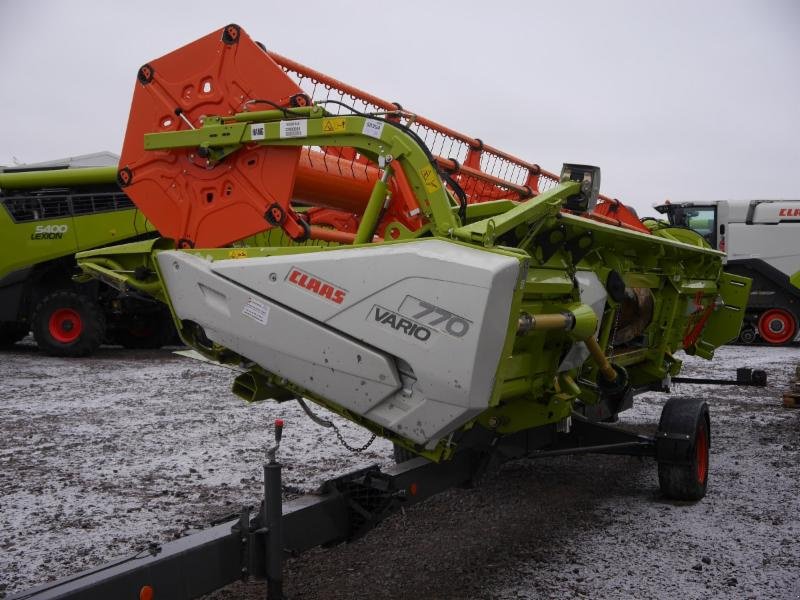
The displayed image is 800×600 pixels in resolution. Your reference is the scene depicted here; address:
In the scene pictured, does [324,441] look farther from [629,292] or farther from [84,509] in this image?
[629,292]

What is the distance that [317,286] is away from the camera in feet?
10.1

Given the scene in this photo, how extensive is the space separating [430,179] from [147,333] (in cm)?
1100

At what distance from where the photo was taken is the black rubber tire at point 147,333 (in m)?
13.1

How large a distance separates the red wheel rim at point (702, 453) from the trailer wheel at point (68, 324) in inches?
342

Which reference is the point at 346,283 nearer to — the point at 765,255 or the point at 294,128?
the point at 294,128

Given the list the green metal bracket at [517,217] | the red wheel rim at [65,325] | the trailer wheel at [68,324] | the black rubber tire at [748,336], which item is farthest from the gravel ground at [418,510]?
the black rubber tire at [748,336]

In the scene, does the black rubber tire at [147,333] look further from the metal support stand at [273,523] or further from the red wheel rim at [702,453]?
the metal support stand at [273,523]

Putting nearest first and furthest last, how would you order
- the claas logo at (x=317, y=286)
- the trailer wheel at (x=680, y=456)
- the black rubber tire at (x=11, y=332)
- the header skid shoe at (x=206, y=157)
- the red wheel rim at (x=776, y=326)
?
the claas logo at (x=317, y=286)
the header skid shoe at (x=206, y=157)
the trailer wheel at (x=680, y=456)
the black rubber tire at (x=11, y=332)
the red wheel rim at (x=776, y=326)

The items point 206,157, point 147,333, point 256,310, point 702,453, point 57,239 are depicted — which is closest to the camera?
point 256,310

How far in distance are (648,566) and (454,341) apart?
187 cm

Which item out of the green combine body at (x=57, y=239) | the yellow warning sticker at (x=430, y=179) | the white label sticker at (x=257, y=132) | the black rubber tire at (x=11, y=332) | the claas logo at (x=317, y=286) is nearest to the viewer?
the claas logo at (x=317, y=286)

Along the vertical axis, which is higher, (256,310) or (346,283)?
(346,283)

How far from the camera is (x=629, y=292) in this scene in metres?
4.94

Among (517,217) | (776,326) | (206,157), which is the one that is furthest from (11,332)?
(776,326)
